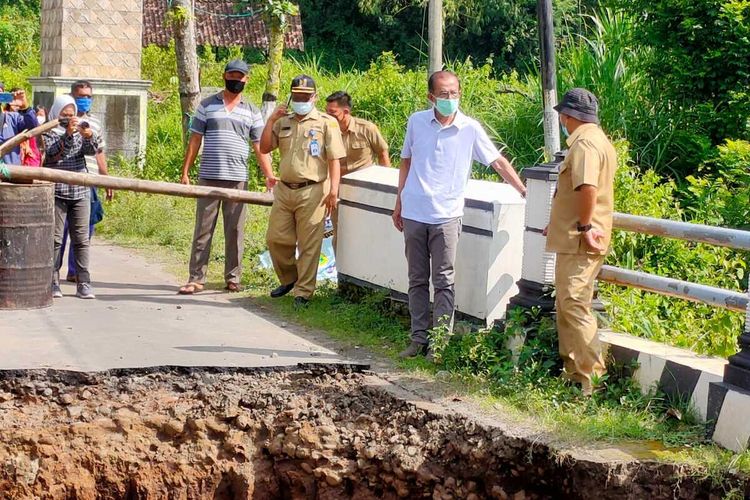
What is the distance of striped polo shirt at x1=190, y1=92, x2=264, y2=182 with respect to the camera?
9.19 metres

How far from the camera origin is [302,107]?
28.4ft

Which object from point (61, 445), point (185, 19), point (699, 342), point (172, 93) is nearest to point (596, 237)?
point (699, 342)

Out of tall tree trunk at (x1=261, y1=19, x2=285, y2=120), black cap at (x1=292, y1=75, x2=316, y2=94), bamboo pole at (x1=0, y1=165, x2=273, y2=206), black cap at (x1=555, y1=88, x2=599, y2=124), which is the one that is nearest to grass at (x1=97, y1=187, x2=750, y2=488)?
bamboo pole at (x1=0, y1=165, x2=273, y2=206)

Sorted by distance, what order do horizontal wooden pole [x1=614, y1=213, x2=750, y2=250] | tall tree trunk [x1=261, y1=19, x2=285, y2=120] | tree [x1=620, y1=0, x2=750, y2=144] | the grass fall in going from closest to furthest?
the grass
horizontal wooden pole [x1=614, y1=213, x2=750, y2=250]
tree [x1=620, y1=0, x2=750, y2=144]
tall tree trunk [x1=261, y1=19, x2=285, y2=120]

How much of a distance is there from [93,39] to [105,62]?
44 cm

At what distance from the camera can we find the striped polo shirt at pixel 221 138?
30.1 ft

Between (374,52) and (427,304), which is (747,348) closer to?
(427,304)

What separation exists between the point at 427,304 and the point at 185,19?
9726 millimetres

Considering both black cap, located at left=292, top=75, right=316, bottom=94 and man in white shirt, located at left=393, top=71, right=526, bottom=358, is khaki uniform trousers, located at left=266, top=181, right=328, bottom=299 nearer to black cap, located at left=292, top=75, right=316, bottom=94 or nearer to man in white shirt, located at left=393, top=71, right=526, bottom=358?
black cap, located at left=292, top=75, right=316, bottom=94

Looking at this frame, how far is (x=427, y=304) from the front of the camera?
7.05 m

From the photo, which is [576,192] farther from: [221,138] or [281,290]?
[221,138]

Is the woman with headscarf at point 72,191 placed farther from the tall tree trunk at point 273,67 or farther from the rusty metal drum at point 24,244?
the tall tree trunk at point 273,67

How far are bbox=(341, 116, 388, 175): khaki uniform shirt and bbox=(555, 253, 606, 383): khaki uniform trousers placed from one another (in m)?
4.63

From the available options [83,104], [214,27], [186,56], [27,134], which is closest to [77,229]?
[27,134]
